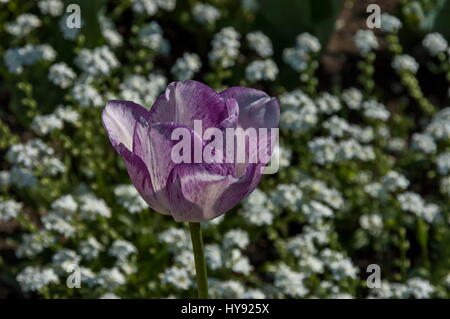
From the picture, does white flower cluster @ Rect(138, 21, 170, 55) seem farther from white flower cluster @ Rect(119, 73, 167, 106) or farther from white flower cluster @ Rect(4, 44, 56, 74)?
white flower cluster @ Rect(4, 44, 56, 74)

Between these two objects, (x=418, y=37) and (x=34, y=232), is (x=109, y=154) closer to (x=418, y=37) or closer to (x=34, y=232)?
(x=34, y=232)

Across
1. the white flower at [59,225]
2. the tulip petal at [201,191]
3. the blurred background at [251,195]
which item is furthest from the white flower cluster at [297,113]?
the tulip petal at [201,191]

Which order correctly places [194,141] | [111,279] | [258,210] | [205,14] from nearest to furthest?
[194,141] → [111,279] → [258,210] → [205,14]

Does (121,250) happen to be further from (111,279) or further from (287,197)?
(287,197)

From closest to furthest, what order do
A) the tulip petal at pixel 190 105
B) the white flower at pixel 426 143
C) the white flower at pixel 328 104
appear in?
the tulip petal at pixel 190 105
the white flower at pixel 426 143
the white flower at pixel 328 104

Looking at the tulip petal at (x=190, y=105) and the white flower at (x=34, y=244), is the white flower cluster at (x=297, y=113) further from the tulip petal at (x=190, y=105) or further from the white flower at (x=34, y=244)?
the tulip petal at (x=190, y=105)

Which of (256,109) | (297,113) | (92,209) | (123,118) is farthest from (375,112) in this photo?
(123,118)
